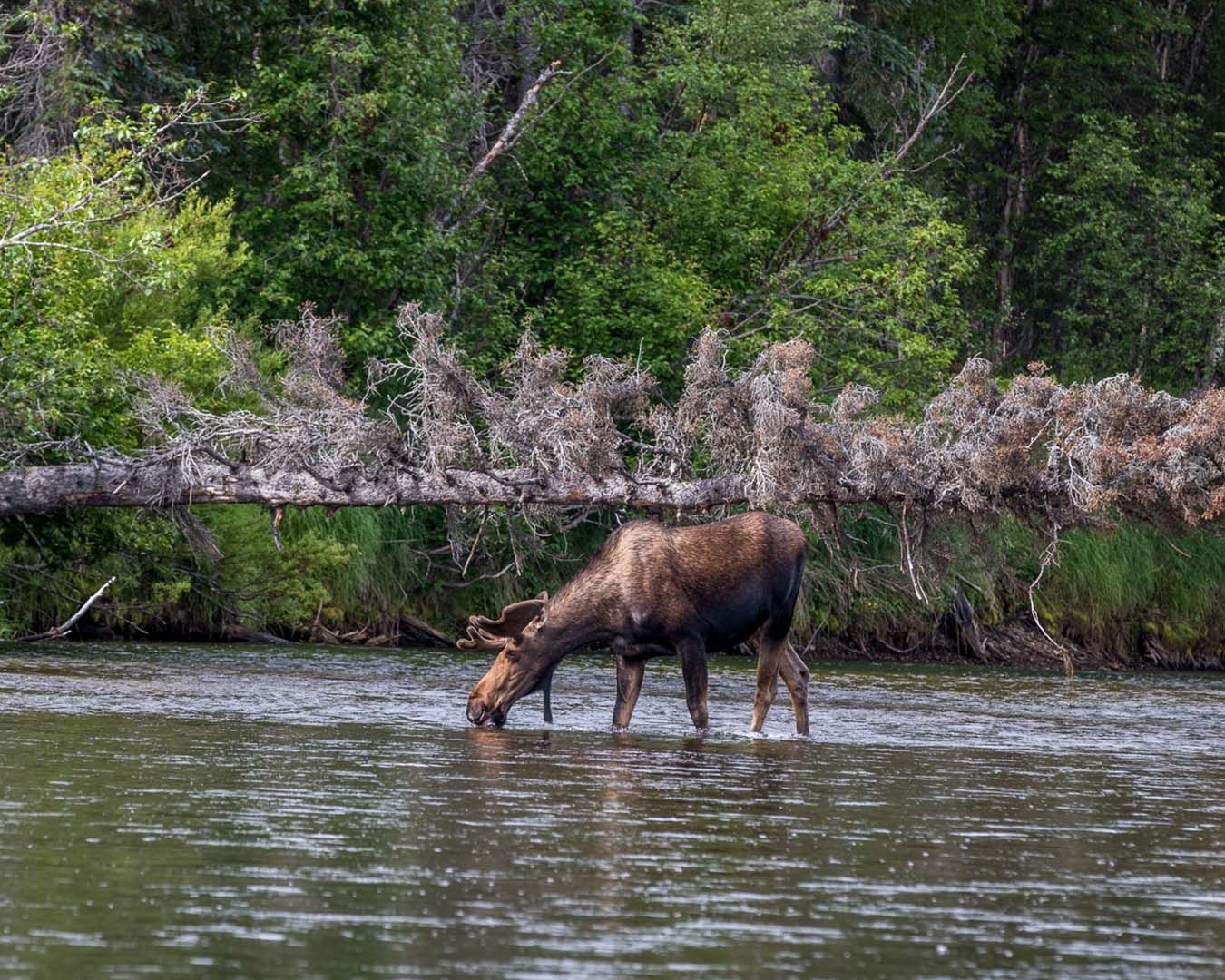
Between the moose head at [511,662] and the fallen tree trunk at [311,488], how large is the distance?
4.05m

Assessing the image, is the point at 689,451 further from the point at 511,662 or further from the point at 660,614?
the point at 511,662

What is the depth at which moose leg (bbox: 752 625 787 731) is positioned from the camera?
16188 millimetres

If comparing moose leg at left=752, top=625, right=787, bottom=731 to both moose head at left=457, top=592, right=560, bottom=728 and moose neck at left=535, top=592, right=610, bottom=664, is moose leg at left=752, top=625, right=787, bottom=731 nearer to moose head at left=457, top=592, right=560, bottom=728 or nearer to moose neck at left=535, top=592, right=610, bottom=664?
moose neck at left=535, top=592, right=610, bottom=664

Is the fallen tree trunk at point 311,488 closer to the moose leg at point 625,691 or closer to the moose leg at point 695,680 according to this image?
the moose leg at point 695,680

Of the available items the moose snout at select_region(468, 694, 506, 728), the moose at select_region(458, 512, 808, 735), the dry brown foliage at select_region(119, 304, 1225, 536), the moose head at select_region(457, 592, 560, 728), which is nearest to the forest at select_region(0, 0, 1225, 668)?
the dry brown foliage at select_region(119, 304, 1225, 536)

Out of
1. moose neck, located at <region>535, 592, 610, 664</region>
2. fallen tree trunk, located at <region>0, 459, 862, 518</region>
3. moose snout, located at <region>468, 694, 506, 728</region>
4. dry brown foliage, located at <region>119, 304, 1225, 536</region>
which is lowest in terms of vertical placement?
moose snout, located at <region>468, 694, 506, 728</region>

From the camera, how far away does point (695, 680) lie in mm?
15883

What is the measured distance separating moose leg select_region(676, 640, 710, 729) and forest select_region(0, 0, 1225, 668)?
149 inches

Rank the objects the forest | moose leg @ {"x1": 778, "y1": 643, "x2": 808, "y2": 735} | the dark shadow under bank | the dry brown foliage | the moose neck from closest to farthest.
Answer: the moose neck
moose leg @ {"x1": 778, "y1": 643, "x2": 808, "y2": 735}
the dry brown foliage
the forest
the dark shadow under bank

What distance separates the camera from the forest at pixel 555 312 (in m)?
20.5

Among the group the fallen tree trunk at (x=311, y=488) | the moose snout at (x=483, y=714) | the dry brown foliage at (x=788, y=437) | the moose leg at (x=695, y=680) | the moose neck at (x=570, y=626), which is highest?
the dry brown foliage at (x=788, y=437)

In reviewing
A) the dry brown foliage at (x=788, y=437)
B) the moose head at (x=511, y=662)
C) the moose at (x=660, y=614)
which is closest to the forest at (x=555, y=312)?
the dry brown foliage at (x=788, y=437)

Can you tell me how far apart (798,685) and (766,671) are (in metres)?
0.31

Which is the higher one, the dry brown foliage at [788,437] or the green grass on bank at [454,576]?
the dry brown foliage at [788,437]
